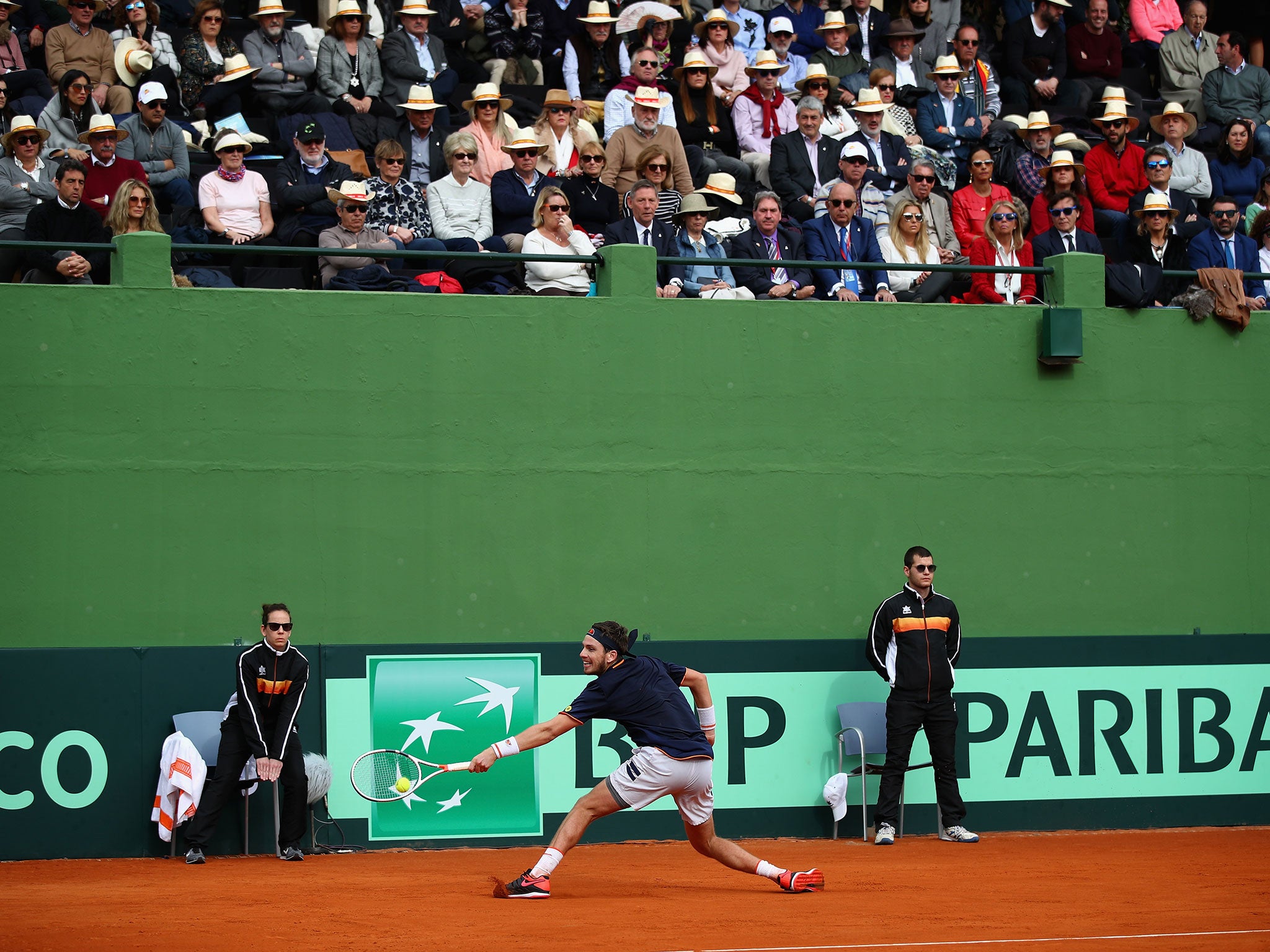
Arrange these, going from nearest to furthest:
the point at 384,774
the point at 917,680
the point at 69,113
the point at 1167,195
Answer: the point at 384,774 → the point at 917,680 → the point at 69,113 → the point at 1167,195

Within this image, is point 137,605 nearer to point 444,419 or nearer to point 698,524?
point 444,419

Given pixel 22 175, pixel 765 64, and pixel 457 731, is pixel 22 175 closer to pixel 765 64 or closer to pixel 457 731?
pixel 457 731

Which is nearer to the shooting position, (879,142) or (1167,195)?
(1167,195)

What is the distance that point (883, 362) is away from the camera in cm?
1353

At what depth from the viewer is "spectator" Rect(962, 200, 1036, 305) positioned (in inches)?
567

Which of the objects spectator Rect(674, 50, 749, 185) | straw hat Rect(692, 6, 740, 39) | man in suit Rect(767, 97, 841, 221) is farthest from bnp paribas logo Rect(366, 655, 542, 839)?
straw hat Rect(692, 6, 740, 39)

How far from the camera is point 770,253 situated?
14383mm

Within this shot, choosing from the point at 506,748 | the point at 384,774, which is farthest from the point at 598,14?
the point at 506,748

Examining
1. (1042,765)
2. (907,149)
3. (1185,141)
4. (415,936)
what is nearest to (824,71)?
(907,149)

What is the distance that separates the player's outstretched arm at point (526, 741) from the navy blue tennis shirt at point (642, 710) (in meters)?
0.10

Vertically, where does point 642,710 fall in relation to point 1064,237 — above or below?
below

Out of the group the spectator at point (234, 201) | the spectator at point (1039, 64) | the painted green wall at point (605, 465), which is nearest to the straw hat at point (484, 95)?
the spectator at point (234, 201)

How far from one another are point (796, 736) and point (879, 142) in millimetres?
6664

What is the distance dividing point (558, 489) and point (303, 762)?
9.50 ft
